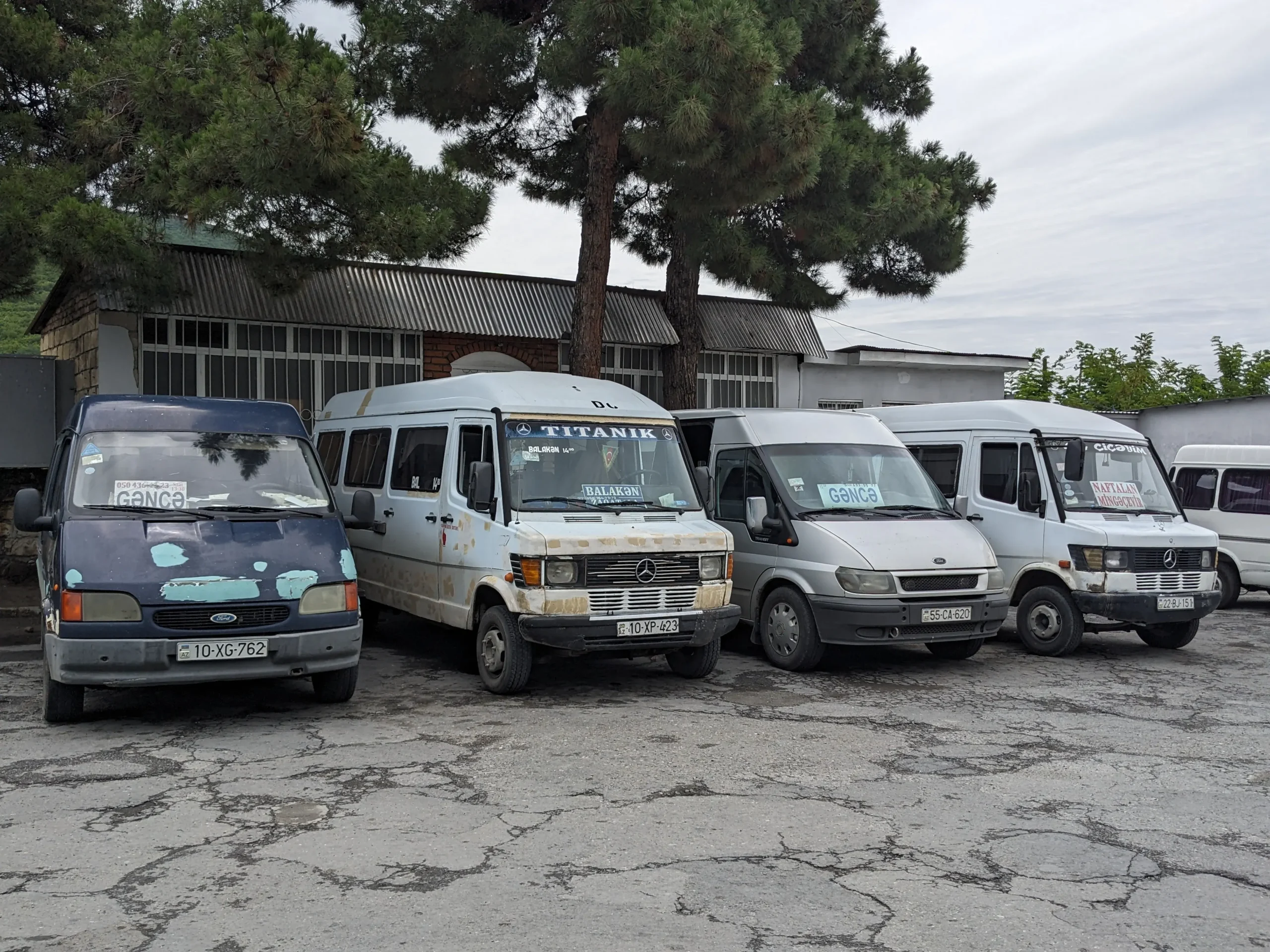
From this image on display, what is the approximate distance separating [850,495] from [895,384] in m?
14.0

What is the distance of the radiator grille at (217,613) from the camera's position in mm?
7004

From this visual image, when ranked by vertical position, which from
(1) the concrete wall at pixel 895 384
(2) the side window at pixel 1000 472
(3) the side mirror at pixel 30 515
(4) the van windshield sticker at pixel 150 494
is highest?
(1) the concrete wall at pixel 895 384

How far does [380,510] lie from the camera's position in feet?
34.7

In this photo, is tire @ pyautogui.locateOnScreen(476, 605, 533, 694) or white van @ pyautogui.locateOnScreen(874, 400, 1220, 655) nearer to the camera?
tire @ pyautogui.locateOnScreen(476, 605, 533, 694)

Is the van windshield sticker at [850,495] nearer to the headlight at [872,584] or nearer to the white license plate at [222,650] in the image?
the headlight at [872,584]

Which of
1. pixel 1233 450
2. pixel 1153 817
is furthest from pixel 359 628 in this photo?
pixel 1233 450

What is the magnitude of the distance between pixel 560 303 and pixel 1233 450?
9915 mm

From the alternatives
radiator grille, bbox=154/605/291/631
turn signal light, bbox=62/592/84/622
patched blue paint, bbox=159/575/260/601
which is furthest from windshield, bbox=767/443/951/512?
turn signal light, bbox=62/592/84/622

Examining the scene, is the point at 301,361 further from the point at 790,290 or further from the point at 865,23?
the point at 865,23

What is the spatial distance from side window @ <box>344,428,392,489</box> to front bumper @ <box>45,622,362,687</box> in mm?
3375

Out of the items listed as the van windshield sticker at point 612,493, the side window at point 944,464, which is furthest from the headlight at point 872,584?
the side window at point 944,464

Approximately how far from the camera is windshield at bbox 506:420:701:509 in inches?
344

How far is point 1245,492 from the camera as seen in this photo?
1452 centimetres

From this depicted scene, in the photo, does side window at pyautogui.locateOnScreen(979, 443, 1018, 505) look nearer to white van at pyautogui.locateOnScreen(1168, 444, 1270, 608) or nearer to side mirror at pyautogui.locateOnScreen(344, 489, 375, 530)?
white van at pyautogui.locateOnScreen(1168, 444, 1270, 608)
